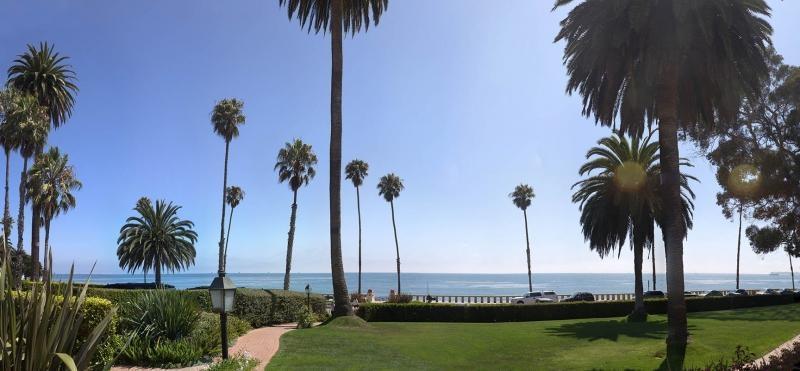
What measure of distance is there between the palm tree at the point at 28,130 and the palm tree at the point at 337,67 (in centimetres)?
2426

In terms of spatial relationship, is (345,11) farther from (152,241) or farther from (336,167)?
(152,241)

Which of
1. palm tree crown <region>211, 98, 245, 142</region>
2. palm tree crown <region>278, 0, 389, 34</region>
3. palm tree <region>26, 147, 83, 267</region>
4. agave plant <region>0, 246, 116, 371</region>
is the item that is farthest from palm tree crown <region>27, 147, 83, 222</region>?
agave plant <region>0, 246, 116, 371</region>

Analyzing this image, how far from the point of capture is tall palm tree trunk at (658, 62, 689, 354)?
17719 millimetres

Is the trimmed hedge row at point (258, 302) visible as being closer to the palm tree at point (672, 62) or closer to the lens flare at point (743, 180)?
the palm tree at point (672, 62)

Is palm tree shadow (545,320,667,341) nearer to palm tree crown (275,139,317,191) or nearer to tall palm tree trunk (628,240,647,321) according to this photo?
tall palm tree trunk (628,240,647,321)

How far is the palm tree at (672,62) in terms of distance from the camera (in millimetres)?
17297

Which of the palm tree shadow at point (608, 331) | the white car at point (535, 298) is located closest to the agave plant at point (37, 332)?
the palm tree shadow at point (608, 331)

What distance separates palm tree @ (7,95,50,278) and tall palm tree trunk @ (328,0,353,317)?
2550 cm

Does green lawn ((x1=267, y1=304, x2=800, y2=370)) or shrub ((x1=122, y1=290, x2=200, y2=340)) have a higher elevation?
shrub ((x1=122, y1=290, x2=200, y2=340))

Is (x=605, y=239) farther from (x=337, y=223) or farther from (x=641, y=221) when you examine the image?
(x=337, y=223)

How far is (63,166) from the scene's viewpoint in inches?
1922

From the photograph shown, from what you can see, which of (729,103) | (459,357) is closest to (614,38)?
(729,103)

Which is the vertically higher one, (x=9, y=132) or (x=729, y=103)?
(x=9, y=132)

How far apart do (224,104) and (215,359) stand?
45360 mm
